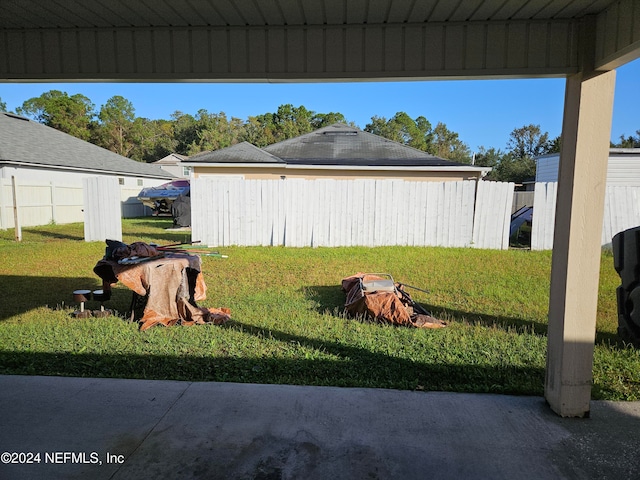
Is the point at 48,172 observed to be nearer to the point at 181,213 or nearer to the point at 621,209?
the point at 181,213

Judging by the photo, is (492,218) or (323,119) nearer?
(492,218)

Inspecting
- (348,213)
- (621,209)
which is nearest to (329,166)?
(348,213)

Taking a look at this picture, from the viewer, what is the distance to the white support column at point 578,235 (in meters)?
2.87

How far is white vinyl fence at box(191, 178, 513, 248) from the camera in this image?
11.2 metres

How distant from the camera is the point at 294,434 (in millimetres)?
2883

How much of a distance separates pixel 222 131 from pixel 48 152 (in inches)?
1517

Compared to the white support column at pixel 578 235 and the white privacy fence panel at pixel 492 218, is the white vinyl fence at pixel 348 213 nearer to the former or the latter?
the white privacy fence panel at pixel 492 218

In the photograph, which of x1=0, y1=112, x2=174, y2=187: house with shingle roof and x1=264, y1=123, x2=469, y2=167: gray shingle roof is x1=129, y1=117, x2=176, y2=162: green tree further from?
x1=264, y1=123, x2=469, y2=167: gray shingle roof

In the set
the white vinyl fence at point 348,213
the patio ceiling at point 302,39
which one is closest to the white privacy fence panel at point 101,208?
the white vinyl fence at point 348,213

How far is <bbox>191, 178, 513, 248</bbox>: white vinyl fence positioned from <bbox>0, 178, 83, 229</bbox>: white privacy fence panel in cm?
766

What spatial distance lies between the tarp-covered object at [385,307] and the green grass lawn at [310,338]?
0.21 meters

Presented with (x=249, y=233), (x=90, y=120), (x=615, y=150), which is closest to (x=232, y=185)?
(x=249, y=233)

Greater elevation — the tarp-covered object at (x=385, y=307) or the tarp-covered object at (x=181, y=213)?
the tarp-covered object at (x=181, y=213)

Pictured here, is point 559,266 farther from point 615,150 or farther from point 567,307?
point 615,150
